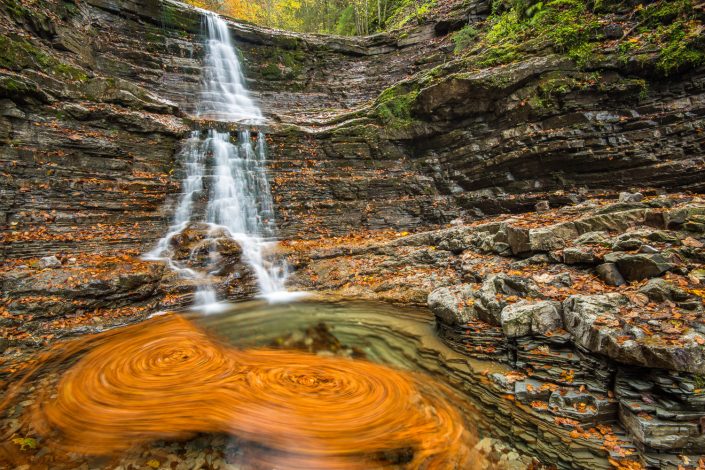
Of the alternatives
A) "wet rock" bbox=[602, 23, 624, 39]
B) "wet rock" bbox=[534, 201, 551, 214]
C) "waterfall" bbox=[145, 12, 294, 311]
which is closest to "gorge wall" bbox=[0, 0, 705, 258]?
"wet rock" bbox=[534, 201, 551, 214]

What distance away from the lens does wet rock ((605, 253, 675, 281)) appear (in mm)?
4490

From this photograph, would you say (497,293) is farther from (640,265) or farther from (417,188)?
(417,188)

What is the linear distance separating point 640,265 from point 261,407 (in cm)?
568

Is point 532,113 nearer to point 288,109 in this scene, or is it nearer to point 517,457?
point 517,457

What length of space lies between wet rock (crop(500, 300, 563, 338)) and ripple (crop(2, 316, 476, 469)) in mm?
1332

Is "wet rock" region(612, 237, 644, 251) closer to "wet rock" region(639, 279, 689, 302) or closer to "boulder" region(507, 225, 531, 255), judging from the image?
"wet rock" region(639, 279, 689, 302)

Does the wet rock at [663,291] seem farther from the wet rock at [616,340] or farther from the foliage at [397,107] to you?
the foliage at [397,107]

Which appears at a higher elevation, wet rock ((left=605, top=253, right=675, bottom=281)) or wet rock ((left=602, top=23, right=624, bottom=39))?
wet rock ((left=602, top=23, right=624, bottom=39))

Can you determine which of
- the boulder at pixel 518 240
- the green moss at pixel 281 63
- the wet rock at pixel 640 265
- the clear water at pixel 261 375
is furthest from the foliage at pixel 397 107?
the wet rock at pixel 640 265

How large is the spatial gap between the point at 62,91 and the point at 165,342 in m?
9.15

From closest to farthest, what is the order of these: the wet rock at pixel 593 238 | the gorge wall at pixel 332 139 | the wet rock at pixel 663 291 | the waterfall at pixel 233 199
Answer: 1. the wet rock at pixel 663 291
2. the wet rock at pixel 593 238
3. the gorge wall at pixel 332 139
4. the waterfall at pixel 233 199

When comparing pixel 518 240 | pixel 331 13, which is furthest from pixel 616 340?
pixel 331 13

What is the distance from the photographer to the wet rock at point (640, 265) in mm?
4490

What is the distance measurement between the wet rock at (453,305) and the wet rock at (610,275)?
2020 millimetres
